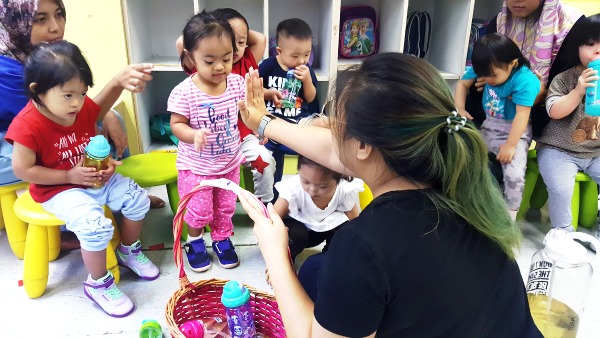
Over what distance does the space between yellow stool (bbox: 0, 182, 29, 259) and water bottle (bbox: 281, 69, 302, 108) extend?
1.03m

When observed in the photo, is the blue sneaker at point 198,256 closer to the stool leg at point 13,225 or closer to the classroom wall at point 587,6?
the stool leg at point 13,225

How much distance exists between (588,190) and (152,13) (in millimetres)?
2358

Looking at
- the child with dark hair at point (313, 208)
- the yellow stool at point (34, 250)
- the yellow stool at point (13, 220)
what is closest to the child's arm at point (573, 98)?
the child with dark hair at point (313, 208)

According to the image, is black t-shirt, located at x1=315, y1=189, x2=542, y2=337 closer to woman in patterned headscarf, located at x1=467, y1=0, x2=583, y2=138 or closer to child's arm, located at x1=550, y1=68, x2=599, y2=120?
child's arm, located at x1=550, y1=68, x2=599, y2=120

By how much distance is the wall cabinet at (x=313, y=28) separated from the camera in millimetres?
2295

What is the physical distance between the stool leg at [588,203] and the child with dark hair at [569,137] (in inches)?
5.2

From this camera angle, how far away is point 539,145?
1.89 meters

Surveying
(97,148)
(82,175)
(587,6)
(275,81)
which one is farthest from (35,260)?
(587,6)

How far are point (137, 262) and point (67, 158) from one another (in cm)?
42

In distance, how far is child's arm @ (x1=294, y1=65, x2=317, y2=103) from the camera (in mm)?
1891

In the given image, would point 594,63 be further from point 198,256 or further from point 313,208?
point 198,256

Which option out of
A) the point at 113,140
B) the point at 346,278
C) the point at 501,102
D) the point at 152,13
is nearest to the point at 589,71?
the point at 501,102

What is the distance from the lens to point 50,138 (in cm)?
135

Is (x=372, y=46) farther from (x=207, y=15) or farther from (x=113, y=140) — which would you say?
(x=113, y=140)
